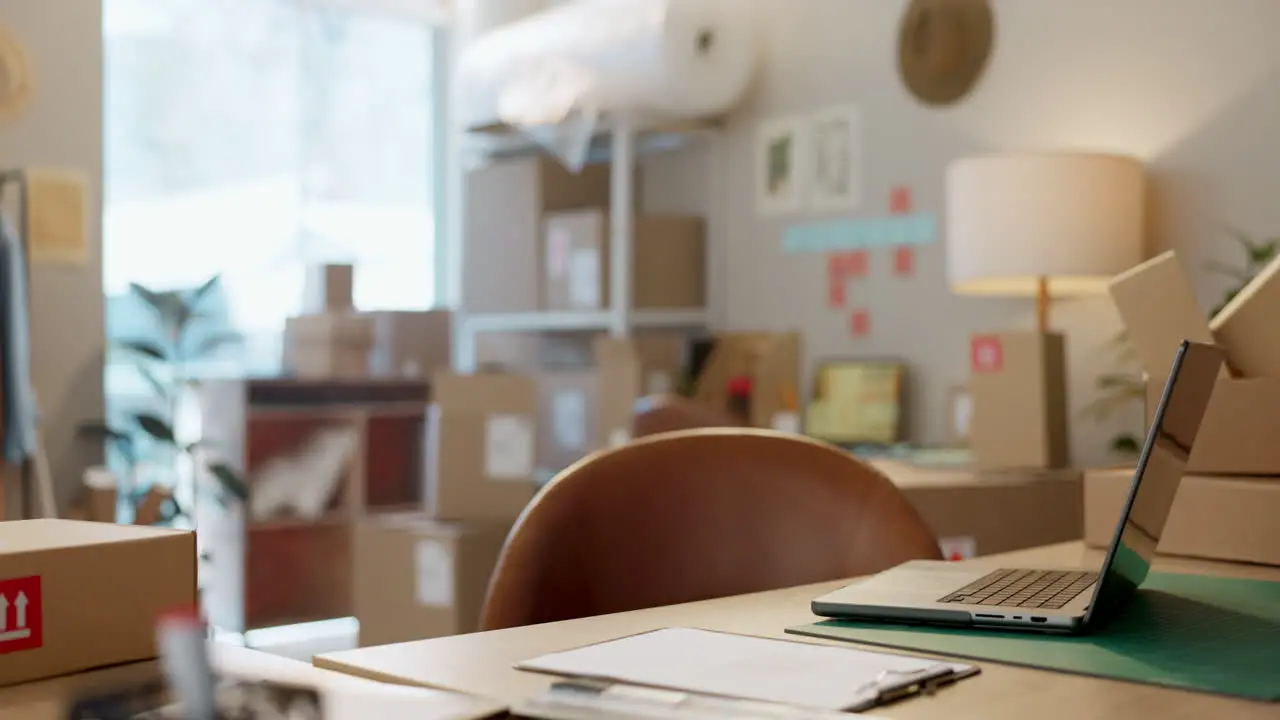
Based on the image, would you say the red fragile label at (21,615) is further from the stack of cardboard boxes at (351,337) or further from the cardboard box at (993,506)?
the stack of cardboard boxes at (351,337)

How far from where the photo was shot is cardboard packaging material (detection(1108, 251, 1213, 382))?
144 centimetres

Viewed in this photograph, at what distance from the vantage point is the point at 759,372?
4.11 meters

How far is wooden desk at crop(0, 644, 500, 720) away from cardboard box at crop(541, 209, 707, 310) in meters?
3.59

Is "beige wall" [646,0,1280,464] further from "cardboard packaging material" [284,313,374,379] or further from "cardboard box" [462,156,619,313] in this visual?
"cardboard packaging material" [284,313,374,379]

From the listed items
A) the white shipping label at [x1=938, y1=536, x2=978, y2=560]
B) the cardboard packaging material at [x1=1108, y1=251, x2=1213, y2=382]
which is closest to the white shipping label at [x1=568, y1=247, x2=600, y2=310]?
the white shipping label at [x1=938, y1=536, x2=978, y2=560]

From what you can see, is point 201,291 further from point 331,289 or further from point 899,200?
point 899,200

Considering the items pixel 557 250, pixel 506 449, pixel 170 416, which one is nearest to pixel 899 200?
pixel 557 250

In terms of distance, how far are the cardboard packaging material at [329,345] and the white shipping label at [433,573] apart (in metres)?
1.53

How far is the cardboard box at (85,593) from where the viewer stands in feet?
2.64

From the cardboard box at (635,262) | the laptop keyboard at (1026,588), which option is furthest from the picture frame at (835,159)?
the laptop keyboard at (1026,588)

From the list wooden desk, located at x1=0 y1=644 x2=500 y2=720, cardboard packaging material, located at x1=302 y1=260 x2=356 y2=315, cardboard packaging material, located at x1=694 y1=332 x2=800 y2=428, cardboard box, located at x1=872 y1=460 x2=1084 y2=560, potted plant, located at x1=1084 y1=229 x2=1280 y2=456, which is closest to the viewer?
wooden desk, located at x1=0 y1=644 x2=500 y2=720

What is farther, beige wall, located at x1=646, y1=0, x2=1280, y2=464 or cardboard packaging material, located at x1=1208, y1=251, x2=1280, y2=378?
beige wall, located at x1=646, y1=0, x2=1280, y2=464

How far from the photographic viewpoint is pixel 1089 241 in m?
2.99

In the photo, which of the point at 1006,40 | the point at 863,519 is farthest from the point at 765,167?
the point at 863,519
